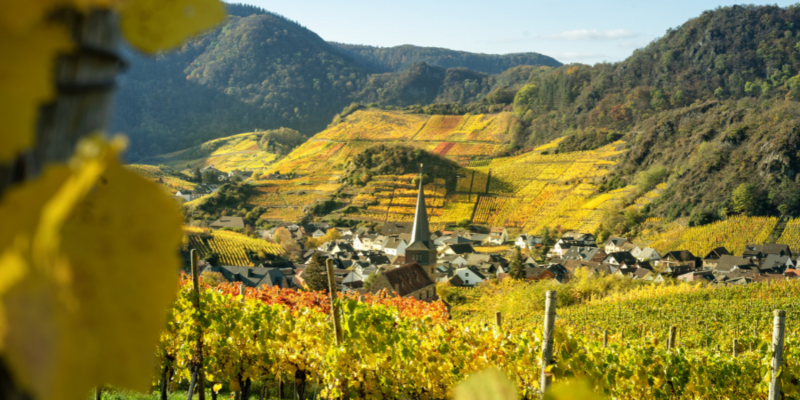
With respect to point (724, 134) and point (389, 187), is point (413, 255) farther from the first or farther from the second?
point (724, 134)

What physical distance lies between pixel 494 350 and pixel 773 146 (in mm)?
35870

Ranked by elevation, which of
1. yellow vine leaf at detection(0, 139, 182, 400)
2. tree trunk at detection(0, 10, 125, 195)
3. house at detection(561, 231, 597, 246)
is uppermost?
tree trunk at detection(0, 10, 125, 195)

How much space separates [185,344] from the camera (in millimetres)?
3762

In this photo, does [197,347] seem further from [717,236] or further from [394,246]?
[717,236]

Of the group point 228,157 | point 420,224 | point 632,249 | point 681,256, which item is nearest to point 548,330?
point 420,224

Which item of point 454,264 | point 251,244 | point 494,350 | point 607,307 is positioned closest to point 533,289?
point 607,307

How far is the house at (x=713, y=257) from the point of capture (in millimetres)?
25227

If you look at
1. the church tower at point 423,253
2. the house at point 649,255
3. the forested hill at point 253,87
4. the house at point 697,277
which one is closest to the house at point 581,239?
the house at point 649,255

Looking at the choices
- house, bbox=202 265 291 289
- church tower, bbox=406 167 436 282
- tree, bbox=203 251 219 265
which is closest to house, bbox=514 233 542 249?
church tower, bbox=406 167 436 282

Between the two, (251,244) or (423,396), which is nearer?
(423,396)

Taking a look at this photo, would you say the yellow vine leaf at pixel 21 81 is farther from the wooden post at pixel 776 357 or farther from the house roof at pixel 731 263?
the house roof at pixel 731 263

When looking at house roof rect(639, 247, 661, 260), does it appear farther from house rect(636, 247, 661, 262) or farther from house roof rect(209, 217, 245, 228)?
house roof rect(209, 217, 245, 228)

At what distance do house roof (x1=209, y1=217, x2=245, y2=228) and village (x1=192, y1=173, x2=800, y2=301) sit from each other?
0.07 meters

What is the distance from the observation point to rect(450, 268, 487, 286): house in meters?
25.7
